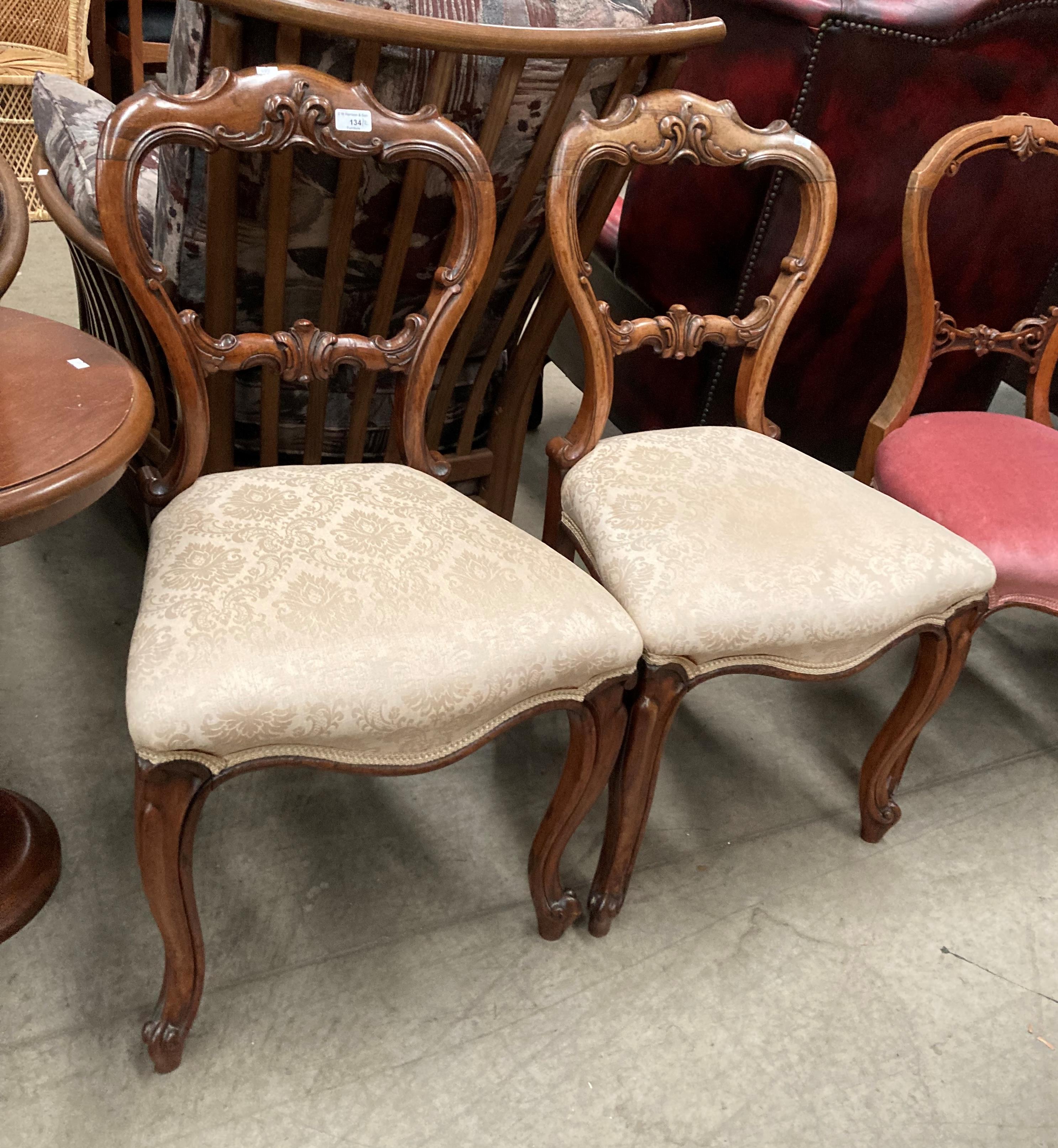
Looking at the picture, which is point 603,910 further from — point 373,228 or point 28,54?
point 28,54

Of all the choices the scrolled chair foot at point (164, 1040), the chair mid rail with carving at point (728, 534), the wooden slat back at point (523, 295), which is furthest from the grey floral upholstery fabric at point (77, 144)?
the scrolled chair foot at point (164, 1040)

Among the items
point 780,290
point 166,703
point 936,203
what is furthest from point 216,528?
point 936,203

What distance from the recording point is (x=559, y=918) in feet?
4.37

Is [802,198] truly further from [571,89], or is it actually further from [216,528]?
[216,528]

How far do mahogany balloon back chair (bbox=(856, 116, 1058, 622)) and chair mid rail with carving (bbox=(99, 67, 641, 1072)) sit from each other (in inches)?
26.2

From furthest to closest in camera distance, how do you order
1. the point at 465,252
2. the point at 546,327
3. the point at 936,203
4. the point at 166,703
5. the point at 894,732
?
the point at 936,203 → the point at 546,327 → the point at 894,732 → the point at 465,252 → the point at 166,703

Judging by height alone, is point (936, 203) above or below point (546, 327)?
above

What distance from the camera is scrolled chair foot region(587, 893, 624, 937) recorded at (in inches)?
53.1

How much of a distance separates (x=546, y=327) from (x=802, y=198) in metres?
0.46

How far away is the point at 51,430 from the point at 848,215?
57.6 inches

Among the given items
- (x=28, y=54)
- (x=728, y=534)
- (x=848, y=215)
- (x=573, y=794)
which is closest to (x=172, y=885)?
(x=573, y=794)

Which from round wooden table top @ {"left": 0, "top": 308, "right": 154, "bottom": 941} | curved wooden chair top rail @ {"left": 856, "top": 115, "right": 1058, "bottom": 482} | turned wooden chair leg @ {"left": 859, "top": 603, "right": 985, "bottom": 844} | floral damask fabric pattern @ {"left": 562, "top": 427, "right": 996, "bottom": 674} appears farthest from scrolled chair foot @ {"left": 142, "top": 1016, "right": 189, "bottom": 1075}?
curved wooden chair top rail @ {"left": 856, "top": 115, "right": 1058, "bottom": 482}

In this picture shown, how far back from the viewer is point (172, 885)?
1034mm

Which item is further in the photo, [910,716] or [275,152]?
[910,716]
